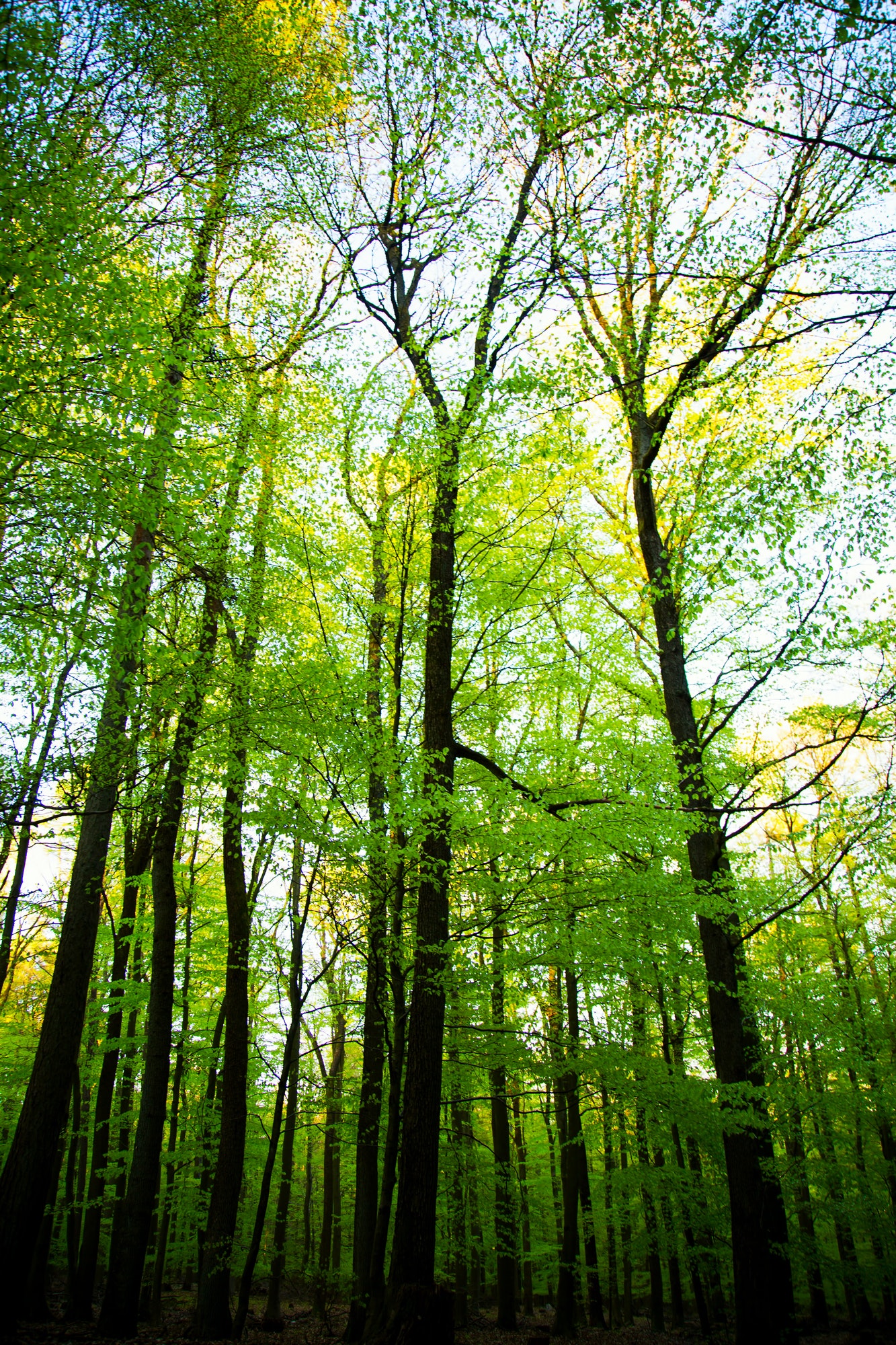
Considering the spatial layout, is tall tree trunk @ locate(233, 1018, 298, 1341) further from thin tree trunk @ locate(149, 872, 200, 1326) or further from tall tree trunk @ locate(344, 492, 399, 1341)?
thin tree trunk @ locate(149, 872, 200, 1326)

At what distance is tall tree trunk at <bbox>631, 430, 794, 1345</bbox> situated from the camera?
21.0ft

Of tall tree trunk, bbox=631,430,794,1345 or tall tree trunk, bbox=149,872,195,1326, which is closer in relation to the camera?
tall tree trunk, bbox=631,430,794,1345

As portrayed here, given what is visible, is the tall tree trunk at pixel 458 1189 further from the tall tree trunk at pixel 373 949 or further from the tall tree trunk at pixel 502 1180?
the tall tree trunk at pixel 373 949

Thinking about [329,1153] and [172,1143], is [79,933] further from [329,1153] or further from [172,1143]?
[329,1153]

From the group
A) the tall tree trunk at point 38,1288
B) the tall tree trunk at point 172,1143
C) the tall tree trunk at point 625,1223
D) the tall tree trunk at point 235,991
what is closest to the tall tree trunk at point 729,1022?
the tall tree trunk at point 625,1223

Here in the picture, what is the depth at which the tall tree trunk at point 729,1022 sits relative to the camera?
6.41 metres

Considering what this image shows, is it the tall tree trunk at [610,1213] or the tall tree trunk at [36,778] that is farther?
the tall tree trunk at [610,1213]

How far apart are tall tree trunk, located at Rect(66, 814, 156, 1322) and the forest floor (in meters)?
0.51

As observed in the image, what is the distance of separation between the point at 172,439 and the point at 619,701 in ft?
30.9

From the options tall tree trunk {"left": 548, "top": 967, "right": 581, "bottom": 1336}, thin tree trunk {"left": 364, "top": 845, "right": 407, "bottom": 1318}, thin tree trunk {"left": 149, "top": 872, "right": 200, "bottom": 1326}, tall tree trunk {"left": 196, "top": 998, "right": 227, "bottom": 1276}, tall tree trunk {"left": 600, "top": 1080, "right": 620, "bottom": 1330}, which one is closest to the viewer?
thin tree trunk {"left": 364, "top": 845, "right": 407, "bottom": 1318}

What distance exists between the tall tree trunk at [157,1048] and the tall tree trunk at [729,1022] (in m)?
5.06

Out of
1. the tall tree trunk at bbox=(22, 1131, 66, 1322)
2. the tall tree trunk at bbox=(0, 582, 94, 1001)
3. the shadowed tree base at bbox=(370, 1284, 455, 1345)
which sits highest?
the tall tree trunk at bbox=(0, 582, 94, 1001)

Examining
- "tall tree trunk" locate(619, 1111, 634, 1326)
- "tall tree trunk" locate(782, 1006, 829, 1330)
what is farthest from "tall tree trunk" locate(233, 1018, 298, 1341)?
"tall tree trunk" locate(782, 1006, 829, 1330)

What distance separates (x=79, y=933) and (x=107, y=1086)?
5226mm
